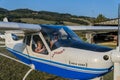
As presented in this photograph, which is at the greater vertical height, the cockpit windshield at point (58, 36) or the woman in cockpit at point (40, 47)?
the cockpit windshield at point (58, 36)

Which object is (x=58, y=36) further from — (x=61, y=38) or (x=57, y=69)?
(x=57, y=69)

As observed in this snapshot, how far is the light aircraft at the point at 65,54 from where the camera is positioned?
→ 316 inches

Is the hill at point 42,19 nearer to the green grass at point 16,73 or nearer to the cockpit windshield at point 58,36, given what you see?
the green grass at point 16,73

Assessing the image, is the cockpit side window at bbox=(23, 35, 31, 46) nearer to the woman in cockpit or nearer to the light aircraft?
the light aircraft

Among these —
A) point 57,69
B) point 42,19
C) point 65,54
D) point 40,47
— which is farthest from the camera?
point 42,19

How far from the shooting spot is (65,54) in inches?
338

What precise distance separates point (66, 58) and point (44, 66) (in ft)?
3.78

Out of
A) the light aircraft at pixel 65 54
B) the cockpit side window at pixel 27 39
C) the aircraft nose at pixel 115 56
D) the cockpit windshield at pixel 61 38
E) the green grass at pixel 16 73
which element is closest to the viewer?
the aircraft nose at pixel 115 56

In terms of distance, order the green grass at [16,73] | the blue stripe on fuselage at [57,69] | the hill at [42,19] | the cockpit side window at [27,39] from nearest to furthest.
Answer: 1. the blue stripe on fuselage at [57,69]
2. the cockpit side window at [27,39]
3. the green grass at [16,73]
4. the hill at [42,19]

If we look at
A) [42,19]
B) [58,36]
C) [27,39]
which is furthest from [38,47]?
[42,19]

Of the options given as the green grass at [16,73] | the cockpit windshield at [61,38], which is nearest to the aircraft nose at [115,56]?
the cockpit windshield at [61,38]

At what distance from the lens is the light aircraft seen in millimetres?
8023

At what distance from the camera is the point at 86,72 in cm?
841

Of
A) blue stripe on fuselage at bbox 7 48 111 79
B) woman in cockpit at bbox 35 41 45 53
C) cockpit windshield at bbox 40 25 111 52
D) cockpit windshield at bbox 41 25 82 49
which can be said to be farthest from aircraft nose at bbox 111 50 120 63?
woman in cockpit at bbox 35 41 45 53
